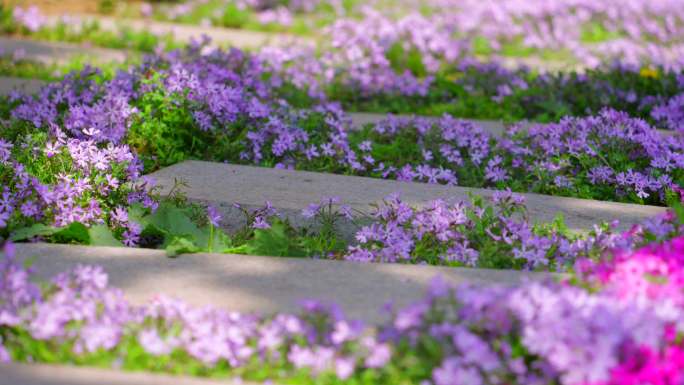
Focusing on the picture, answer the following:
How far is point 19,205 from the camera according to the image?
11.3 feet

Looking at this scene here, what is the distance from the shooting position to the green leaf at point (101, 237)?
3354 millimetres

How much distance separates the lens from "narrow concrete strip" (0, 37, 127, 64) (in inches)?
261

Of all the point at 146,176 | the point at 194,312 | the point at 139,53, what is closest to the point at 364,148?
the point at 146,176

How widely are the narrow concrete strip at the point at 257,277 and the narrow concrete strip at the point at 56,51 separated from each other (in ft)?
12.5

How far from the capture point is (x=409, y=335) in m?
2.37

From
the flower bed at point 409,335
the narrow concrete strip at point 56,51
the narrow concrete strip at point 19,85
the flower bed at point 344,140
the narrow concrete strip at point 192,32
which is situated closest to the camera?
the flower bed at point 409,335

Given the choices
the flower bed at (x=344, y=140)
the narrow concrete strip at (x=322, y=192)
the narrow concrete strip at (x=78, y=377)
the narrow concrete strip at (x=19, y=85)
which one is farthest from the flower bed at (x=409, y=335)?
the narrow concrete strip at (x=19, y=85)

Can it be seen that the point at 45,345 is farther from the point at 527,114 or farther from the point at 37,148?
the point at 527,114

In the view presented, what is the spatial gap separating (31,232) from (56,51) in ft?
12.9

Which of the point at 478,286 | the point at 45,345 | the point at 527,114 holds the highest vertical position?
the point at 527,114

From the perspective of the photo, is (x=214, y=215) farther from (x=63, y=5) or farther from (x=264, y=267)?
(x=63, y=5)

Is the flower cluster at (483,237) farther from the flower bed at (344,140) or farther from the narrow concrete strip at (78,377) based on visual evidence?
the narrow concrete strip at (78,377)

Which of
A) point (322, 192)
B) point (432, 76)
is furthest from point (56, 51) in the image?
point (322, 192)

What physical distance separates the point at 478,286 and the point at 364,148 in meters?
1.83
